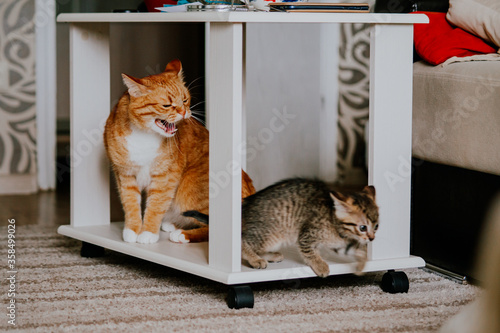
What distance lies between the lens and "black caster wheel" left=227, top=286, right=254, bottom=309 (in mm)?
1498

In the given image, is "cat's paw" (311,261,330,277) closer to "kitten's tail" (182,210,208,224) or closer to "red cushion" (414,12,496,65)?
"kitten's tail" (182,210,208,224)

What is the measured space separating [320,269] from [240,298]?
192 millimetres

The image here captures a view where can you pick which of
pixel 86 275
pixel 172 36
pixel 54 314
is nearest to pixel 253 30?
pixel 172 36

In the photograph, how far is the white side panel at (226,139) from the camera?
1.48m

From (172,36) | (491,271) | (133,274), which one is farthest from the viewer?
(172,36)

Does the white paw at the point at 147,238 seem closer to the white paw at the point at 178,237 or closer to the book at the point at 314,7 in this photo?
the white paw at the point at 178,237

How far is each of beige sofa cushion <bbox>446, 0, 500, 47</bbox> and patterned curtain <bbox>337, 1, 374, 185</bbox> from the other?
4.51 ft

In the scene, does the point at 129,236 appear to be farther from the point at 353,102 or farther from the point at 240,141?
the point at 353,102

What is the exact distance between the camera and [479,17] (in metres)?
1.80

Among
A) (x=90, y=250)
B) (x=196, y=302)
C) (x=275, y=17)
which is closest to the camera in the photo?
(x=275, y=17)

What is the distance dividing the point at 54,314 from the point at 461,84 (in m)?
1.05

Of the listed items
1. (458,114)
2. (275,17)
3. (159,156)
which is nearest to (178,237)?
(159,156)

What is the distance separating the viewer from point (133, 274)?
1801 millimetres

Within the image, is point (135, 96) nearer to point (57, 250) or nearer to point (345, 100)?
point (57, 250)
